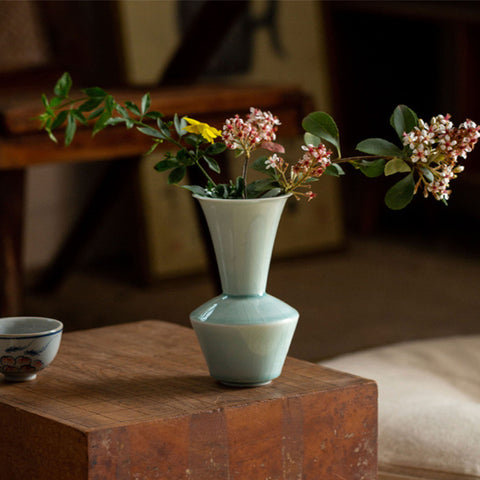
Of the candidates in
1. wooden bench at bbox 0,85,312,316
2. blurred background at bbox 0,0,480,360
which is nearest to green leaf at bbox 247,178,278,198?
wooden bench at bbox 0,85,312,316

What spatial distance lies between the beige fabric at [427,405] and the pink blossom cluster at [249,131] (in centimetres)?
46

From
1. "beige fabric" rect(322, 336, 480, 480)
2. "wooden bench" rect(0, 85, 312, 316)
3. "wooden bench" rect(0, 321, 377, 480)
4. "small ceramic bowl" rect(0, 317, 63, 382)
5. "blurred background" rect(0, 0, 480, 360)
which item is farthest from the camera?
"blurred background" rect(0, 0, 480, 360)

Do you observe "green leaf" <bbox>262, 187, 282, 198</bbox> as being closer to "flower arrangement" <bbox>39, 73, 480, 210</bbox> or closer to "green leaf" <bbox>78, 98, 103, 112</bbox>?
"flower arrangement" <bbox>39, 73, 480, 210</bbox>

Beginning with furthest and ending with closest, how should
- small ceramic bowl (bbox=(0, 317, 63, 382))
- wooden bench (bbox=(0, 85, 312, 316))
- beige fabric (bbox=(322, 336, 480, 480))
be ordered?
wooden bench (bbox=(0, 85, 312, 316)) < beige fabric (bbox=(322, 336, 480, 480)) < small ceramic bowl (bbox=(0, 317, 63, 382))

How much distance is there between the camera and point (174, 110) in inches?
79.3

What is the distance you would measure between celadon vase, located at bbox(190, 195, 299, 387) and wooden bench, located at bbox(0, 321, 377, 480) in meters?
0.03

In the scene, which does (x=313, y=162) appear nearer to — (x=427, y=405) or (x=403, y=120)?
(x=403, y=120)

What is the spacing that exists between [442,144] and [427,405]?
0.49m

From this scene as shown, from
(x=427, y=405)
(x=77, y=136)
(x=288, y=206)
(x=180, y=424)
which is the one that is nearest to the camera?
(x=180, y=424)

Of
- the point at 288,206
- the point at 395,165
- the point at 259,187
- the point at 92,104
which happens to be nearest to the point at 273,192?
the point at 259,187

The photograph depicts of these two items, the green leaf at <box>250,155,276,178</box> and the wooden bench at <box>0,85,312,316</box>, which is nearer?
the green leaf at <box>250,155,276,178</box>

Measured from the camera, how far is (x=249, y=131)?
91cm

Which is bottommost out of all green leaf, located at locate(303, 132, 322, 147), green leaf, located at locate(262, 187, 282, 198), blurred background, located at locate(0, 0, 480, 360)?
blurred background, located at locate(0, 0, 480, 360)

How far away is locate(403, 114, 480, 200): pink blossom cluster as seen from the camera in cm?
89
